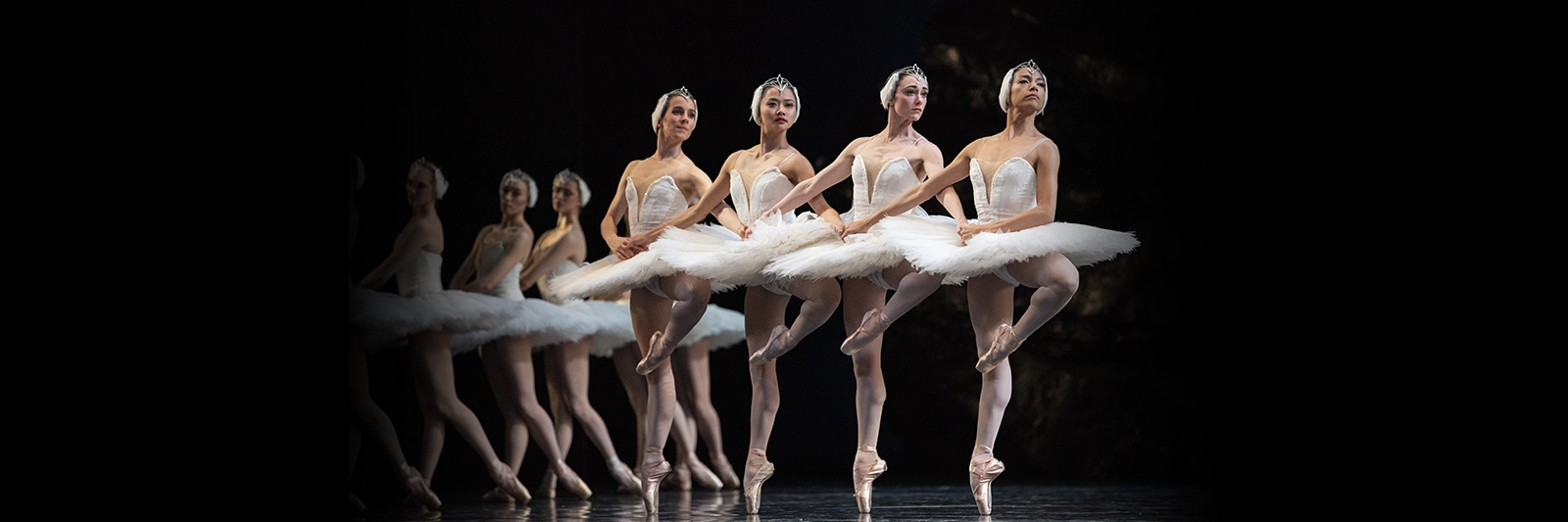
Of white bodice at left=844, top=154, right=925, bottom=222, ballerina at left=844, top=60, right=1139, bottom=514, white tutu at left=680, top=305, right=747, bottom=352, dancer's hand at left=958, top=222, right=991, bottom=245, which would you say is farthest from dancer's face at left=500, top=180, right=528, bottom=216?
dancer's hand at left=958, top=222, right=991, bottom=245

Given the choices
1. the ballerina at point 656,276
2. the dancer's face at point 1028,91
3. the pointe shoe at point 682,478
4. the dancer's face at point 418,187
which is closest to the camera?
the dancer's face at point 1028,91

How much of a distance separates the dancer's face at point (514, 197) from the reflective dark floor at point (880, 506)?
130 centimetres

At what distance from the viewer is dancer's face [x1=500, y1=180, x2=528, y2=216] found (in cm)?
712

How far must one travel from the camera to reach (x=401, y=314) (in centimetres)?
646

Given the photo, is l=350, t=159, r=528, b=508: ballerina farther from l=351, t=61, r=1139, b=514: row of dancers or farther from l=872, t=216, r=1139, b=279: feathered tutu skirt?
l=872, t=216, r=1139, b=279: feathered tutu skirt

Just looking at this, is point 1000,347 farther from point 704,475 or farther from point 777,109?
point 704,475

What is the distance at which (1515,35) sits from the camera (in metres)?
4.79

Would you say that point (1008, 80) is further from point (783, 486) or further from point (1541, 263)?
point (783, 486)

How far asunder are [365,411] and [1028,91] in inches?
116

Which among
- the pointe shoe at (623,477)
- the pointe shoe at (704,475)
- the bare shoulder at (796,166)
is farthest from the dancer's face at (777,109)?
the pointe shoe at (704,475)

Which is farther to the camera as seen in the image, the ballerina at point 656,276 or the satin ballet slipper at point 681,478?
the satin ballet slipper at point 681,478

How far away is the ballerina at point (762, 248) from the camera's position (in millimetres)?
5855

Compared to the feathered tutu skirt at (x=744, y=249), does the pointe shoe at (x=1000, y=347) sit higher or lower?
lower

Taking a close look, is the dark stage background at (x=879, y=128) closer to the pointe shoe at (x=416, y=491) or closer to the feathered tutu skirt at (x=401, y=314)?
the feathered tutu skirt at (x=401, y=314)
